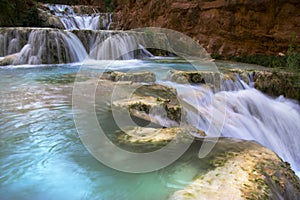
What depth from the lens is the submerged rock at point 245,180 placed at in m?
2.17

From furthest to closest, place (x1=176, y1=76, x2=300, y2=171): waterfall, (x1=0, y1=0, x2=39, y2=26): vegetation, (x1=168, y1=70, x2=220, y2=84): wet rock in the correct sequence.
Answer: (x1=0, y1=0, x2=39, y2=26): vegetation → (x1=168, y1=70, x2=220, y2=84): wet rock → (x1=176, y1=76, x2=300, y2=171): waterfall

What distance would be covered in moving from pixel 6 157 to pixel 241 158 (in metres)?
2.51

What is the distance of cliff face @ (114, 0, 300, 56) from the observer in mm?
12008

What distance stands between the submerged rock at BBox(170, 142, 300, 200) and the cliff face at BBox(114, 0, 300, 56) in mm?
10852

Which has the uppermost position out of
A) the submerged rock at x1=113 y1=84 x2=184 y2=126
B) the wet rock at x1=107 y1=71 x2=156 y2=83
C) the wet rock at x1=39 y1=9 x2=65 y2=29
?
the wet rock at x1=39 y1=9 x2=65 y2=29

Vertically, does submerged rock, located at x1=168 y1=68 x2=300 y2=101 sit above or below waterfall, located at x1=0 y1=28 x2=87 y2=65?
below

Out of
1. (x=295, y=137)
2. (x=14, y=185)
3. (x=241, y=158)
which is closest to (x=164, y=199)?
(x=241, y=158)

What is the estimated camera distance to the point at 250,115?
588 centimetres

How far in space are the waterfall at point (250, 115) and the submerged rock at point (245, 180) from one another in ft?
5.46

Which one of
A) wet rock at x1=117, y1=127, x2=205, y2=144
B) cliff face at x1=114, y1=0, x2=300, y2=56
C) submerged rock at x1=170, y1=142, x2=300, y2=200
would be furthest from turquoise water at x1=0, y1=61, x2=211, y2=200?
cliff face at x1=114, y1=0, x2=300, y2=56

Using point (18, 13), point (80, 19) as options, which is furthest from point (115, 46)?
point (18, 13)

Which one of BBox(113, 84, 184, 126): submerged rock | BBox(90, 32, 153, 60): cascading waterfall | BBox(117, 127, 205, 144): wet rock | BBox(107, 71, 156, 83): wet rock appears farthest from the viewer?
BBox(90, 32, 153, 60): cascading waterfall

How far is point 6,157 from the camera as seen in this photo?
9.31 feet

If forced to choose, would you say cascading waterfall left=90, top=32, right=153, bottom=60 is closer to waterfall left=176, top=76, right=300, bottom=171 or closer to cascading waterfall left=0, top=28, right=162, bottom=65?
cascading waterfall left=0, top=28, right=162, bottom=65
